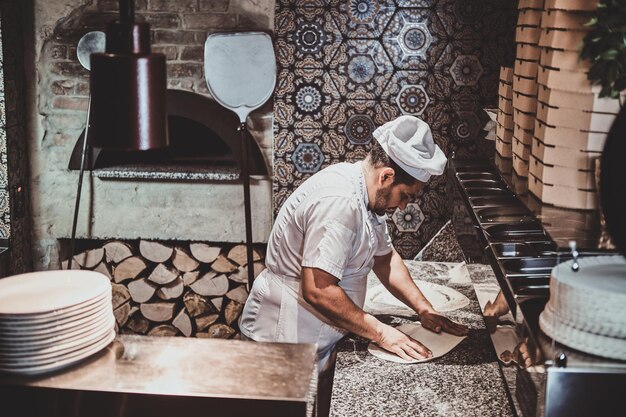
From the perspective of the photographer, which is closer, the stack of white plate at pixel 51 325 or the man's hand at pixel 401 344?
the stack of white plate at pixel 51 325

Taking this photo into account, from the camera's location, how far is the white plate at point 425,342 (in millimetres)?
2611

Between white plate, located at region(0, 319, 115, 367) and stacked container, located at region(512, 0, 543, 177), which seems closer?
white plate, located at region(0, 319, 115, 367)

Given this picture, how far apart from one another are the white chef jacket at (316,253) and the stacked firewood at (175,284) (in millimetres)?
1776

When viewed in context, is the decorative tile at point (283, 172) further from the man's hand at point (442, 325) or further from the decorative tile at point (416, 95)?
the man's hand at point (442, 325)

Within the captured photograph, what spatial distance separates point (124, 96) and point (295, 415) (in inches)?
31.5

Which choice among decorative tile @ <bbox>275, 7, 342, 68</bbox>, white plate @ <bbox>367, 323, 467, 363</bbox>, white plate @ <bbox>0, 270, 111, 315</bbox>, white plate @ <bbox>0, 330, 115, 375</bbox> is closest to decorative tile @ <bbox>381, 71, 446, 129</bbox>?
decorative tile @ <bbox>275, 7, 342, 68</bbox>

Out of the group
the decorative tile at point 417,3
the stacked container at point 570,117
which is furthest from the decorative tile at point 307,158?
the stacked container at point 570,117

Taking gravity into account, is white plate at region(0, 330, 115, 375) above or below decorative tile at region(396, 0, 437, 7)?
below

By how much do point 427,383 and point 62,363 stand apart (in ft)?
3.89

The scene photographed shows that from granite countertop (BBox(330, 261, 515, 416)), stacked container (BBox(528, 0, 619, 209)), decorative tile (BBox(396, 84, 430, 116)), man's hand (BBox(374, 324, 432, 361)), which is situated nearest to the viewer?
stacked container (BBox(528, 0, 619, 209))

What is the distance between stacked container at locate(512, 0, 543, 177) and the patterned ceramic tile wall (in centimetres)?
156

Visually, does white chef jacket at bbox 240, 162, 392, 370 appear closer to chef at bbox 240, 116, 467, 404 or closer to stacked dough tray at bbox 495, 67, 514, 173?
chef at bbox 240, 116, 467, 404

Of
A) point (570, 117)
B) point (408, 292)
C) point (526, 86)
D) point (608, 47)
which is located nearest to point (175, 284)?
point (408, 292)

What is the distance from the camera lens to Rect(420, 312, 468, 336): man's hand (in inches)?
111
